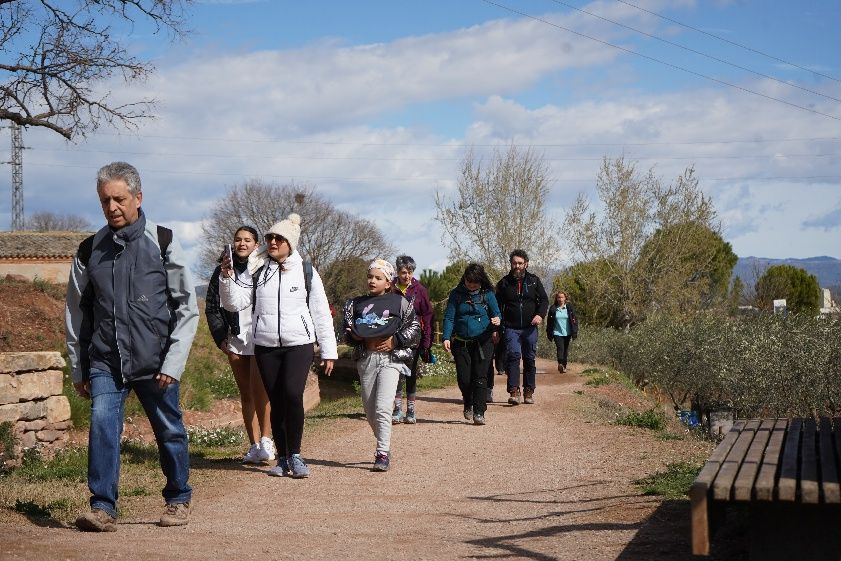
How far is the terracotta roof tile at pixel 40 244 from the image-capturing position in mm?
41250

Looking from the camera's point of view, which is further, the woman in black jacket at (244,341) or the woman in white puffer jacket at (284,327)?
the woman in black jacket at (244,341)

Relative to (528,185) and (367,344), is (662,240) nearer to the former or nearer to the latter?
(528,185)

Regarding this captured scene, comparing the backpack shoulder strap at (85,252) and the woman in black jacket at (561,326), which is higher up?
the backpack shoulder strap at (85,252)

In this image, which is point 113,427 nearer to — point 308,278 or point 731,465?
point 308,278

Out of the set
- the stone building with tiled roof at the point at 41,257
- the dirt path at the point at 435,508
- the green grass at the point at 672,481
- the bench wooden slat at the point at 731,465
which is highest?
the stone building with tiled roof at the point at 41,257

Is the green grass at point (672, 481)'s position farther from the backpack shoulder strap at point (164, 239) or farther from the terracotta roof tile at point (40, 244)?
the terracotta roof tile at point (40, 244)

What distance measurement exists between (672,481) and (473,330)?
180 inches

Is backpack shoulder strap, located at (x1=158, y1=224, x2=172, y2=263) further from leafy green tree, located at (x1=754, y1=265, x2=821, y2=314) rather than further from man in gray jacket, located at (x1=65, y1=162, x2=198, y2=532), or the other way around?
leafy green tree, located at (x1=754, y1=265, x2=821, y2=314)

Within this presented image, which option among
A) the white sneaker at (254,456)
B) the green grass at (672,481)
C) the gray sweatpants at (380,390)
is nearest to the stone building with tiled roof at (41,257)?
the white sneaker at (254,456)

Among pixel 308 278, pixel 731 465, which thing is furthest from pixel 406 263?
pixel 731 465

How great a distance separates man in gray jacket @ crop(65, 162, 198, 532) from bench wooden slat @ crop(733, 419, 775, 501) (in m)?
3.23

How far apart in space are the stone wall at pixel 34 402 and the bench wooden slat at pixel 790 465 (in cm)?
708

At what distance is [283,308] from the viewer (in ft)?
28.0

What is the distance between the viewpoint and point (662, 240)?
4341 cm
